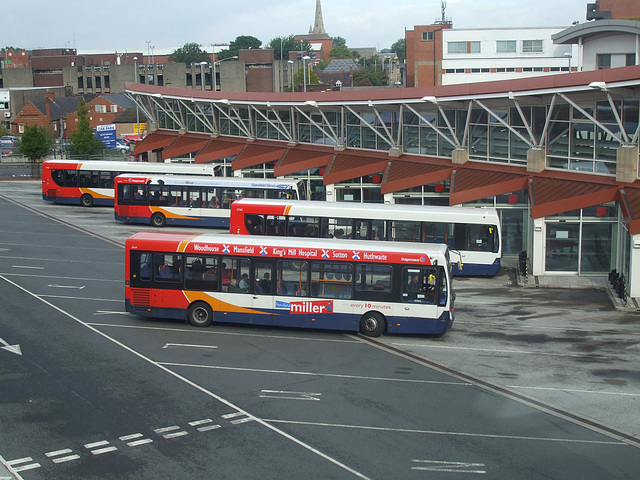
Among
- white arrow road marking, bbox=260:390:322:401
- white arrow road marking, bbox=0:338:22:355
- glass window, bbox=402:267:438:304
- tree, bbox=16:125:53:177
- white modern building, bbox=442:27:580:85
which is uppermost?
white modern building, bbox=442:27:580:85

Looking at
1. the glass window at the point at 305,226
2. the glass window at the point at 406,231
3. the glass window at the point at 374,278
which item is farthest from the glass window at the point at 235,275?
the glass window at the point at 406,231

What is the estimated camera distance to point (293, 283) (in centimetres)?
2120

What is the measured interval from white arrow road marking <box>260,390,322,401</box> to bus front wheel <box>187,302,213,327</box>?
6080mm


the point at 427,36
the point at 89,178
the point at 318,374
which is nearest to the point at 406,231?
the point at 318,374

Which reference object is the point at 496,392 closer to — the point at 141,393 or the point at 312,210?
the point at 141,393

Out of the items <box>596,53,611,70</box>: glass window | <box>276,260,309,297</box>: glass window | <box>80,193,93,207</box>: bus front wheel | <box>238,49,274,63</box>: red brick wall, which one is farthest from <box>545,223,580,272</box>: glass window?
<box>238,49,274,63</box>: red brick wall

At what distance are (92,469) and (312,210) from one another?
18594 millimetres

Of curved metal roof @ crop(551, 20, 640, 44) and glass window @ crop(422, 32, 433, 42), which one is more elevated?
glass window @ crop(422, 32, 433, 42)

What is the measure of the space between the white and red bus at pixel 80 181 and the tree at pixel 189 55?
122 m

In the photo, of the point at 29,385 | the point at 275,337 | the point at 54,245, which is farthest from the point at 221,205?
the point at 29,385

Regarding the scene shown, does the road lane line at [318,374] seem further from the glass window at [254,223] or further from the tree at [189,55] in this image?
the tree at [189,55]

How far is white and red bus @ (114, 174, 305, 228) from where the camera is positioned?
130 feet

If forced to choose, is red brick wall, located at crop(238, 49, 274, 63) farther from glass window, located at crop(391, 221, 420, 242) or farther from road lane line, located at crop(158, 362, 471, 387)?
road lane line, located at crop(158, 362, 471, 387)

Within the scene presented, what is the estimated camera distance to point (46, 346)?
63.1 ft
